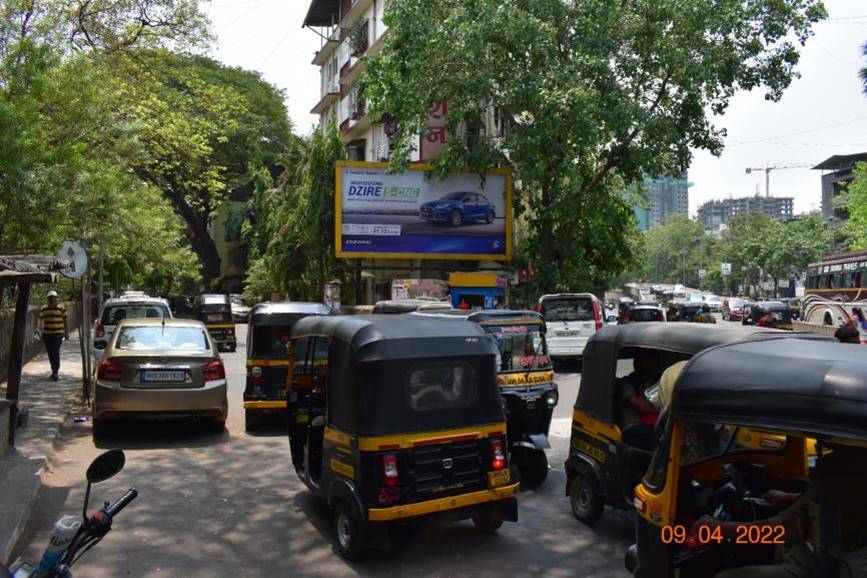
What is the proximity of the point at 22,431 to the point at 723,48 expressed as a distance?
20.8 meters

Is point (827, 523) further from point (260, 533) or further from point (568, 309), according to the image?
point (568, 309)

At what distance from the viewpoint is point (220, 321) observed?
2522 cm

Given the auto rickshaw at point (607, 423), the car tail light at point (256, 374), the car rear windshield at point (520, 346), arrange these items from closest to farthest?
the auto rickshaw at point (607, 423)
the car rear windshield at point (520, 346)
the car tail light at point (256, 374)

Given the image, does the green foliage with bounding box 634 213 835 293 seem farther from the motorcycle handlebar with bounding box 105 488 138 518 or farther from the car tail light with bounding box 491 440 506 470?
the motorcycle handlebar with bounding box 105 488 138 518

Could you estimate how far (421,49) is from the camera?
75.5ft

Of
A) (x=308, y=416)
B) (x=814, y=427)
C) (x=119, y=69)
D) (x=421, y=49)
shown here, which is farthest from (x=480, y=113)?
(x=814, y=427)

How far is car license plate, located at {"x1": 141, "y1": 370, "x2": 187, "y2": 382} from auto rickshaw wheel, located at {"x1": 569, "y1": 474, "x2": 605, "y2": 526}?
210 inches

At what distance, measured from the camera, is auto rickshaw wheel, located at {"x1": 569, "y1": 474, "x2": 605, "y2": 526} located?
6465 mm

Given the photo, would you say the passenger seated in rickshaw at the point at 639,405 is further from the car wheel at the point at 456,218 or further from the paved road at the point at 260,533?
the car wheel at the point at 456,218

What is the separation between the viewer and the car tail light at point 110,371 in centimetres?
942

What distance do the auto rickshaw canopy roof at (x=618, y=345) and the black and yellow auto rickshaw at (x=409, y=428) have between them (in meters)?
1.06

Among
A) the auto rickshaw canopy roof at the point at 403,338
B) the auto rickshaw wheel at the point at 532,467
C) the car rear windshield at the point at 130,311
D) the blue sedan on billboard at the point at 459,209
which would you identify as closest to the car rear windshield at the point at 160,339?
the auto rickshaw canopy roof at the point at 403,338

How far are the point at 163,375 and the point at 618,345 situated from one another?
6.03 m

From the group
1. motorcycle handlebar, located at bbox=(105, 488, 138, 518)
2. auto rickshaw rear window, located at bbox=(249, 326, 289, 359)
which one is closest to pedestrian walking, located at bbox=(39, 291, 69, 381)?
auto rickshaw rear window, located at bbox=(249, 326, 289, 359)
